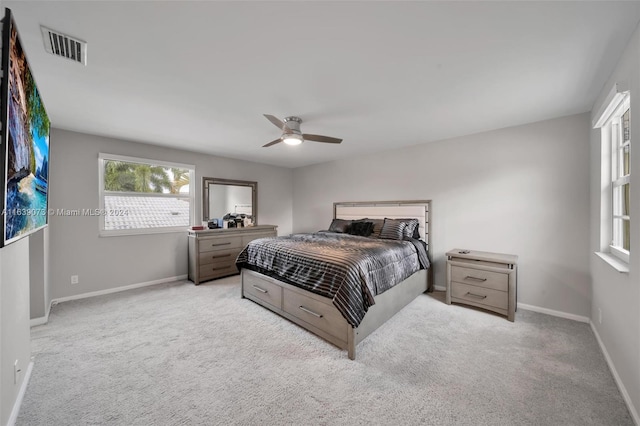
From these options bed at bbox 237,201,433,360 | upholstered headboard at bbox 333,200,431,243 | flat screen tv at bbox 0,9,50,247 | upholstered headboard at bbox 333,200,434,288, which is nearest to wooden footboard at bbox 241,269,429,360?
bed at bbox 237,201,433,360

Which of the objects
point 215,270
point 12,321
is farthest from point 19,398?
point 215,270

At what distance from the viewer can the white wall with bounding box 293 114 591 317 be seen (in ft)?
9.36

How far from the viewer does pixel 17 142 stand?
1174mm

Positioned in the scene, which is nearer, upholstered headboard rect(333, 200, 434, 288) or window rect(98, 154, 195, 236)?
window rect(98, 154, 195, 236)

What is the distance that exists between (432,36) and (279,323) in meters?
2.94

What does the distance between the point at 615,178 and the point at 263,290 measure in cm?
382

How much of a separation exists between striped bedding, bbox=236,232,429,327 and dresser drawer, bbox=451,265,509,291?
1.51 ft

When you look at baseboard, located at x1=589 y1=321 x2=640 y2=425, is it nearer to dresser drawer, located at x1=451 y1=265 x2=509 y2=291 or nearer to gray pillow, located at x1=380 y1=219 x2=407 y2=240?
dresser drawer, located at x1=451 y1=265 x2=509 y2=291

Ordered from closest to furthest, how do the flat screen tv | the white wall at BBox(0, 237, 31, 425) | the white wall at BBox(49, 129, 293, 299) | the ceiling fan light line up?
the flat screen tv
the white wall at BBox(0, 237, 31, 425)
the ceiling fan light
the white wall at BBox(49, 129, 293, 299)

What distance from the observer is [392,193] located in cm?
448


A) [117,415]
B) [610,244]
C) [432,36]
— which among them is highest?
[432,36]

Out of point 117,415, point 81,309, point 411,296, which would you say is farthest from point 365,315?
point 81,309

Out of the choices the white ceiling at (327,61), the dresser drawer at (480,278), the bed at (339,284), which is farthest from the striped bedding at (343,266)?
the white ceiling at (327,61)

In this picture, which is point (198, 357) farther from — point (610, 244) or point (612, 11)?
point (610, 244)
